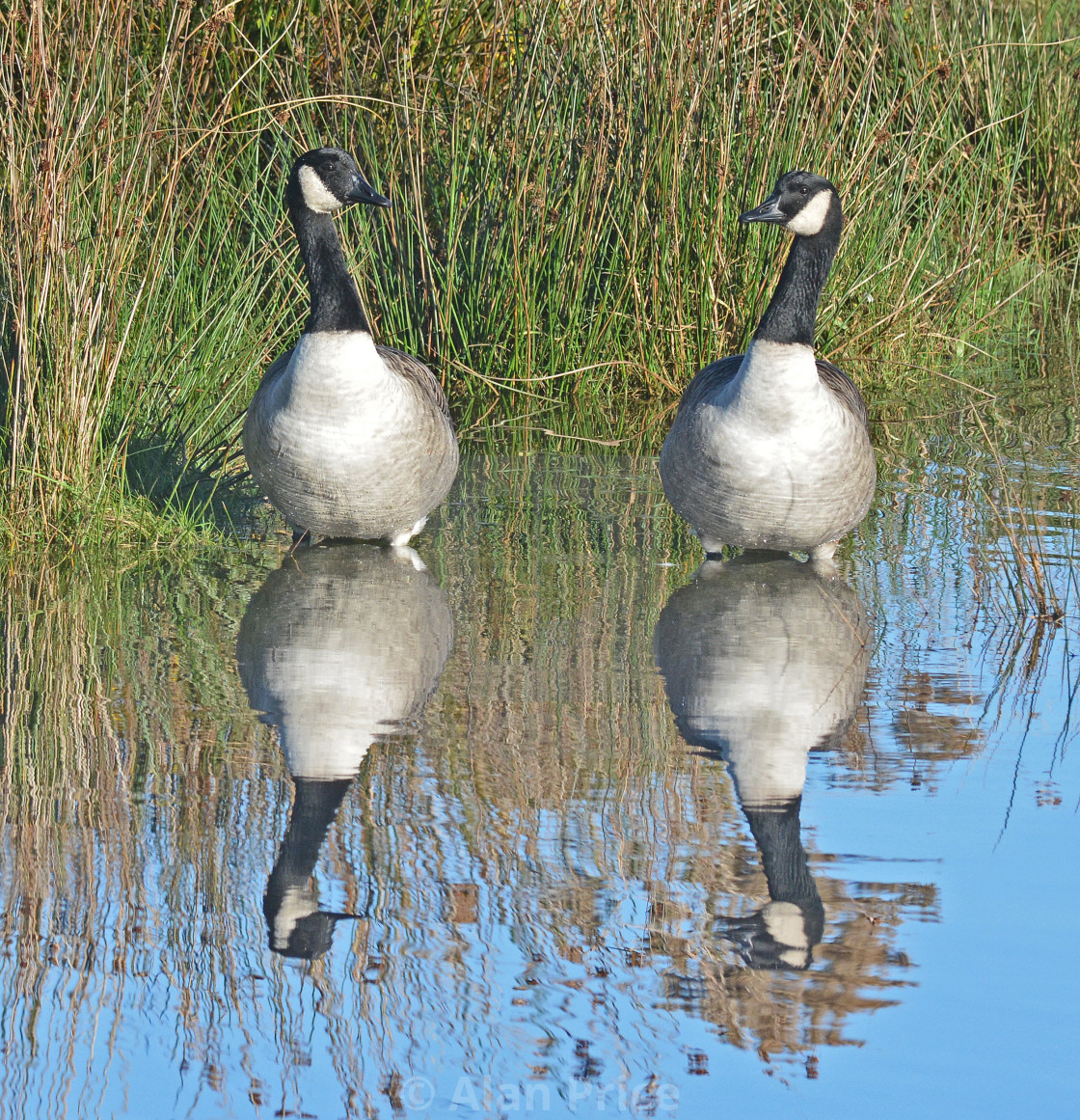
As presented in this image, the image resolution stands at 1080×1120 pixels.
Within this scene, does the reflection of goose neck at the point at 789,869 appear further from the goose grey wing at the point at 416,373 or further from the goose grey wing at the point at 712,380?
the goose grey wing at the point at 416,373

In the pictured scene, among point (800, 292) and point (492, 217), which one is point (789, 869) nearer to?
point (800, 292)

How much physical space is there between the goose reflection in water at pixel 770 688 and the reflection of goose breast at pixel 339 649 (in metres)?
0.77

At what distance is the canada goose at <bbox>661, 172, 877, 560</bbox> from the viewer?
5.50 meters

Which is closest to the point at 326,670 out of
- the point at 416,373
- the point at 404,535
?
the point at 404,535

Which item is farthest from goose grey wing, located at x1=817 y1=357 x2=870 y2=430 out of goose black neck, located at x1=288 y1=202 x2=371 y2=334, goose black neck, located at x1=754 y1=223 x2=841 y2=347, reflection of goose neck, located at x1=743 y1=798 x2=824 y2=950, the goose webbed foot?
reflection of goose neck, located at x1=743 y1=798 x2=824 y2=950

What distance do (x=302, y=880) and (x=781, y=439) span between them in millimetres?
2870

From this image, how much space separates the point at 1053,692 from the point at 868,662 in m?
0.55

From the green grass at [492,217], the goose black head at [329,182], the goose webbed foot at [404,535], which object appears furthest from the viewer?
the green grass at [492,217]

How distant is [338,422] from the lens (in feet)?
18.4

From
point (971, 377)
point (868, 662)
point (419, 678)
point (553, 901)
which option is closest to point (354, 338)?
point (419, 678)

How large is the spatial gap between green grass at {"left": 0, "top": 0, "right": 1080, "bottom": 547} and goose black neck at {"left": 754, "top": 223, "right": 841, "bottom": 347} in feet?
6.60

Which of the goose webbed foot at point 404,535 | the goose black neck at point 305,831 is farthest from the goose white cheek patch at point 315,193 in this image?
the goose black neck at point 305,831

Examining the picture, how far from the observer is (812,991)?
2.82 meters

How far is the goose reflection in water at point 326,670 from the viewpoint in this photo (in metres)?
3.22
